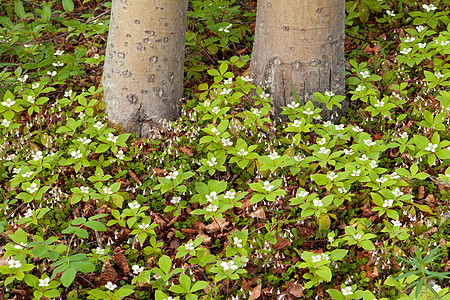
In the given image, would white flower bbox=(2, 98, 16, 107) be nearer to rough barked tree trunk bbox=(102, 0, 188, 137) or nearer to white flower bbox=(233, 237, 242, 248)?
rough barked tree trunk bbox=(102, 0, 188, 137)

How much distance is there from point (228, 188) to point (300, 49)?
144 centimetres

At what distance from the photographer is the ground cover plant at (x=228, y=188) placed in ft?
9.60

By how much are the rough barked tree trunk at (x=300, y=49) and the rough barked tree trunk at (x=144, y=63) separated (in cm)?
79

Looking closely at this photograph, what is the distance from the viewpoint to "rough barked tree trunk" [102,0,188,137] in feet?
13.0

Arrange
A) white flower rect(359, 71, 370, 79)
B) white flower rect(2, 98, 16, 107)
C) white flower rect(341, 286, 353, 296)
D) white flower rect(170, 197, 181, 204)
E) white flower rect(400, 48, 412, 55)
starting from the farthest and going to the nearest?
white flower rect(400, 48, 412, 55) < white flower rect(359, 71, 370, 79) < white flower rect(2, 98, 16, 107) < white flower rect(170, 197, 181, 204) < white flower rect(341, 286, 353, 296)

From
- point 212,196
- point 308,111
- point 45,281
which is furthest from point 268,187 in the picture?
point 45,281

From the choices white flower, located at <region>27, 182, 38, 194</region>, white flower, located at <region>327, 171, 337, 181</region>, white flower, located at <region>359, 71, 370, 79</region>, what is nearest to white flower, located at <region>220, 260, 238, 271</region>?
white flower, located at <region>327, 171, 337, 181</region>

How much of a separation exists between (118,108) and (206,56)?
4.58 feet

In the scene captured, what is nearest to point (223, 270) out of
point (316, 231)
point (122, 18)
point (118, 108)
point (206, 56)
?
point (316, 231)

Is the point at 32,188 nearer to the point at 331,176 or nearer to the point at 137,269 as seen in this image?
the point at 137,269

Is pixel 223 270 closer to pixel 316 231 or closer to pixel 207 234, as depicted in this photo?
pixel 207 234

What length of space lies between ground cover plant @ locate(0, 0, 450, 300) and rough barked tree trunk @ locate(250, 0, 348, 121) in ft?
0.48

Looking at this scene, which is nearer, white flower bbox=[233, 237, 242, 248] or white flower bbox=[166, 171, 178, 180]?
white flower bbox=[233, 237, 242, 248]

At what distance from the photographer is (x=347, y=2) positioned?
535 cm
